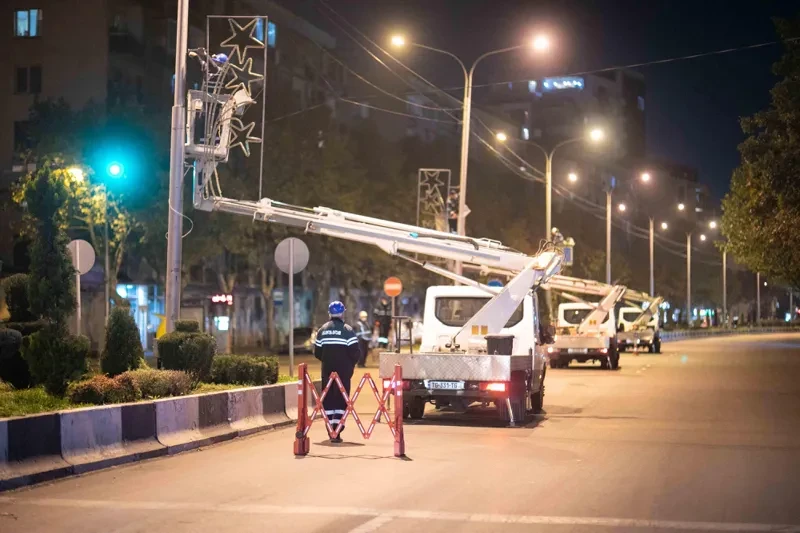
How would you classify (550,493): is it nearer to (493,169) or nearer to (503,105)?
(493,169)

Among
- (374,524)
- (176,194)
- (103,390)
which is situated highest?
(176,194)

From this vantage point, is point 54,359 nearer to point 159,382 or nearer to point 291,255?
point 159,382

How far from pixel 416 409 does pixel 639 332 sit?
1416 inches

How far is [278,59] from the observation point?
68.7m

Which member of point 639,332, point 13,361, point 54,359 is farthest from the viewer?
point 639,332

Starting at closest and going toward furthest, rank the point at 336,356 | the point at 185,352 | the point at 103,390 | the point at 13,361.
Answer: the point at 103,390 < the point at 336,356 < the point at 13,361 < the point at 185,352

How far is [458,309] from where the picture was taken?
19938mm

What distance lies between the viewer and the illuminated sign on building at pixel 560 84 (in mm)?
135250

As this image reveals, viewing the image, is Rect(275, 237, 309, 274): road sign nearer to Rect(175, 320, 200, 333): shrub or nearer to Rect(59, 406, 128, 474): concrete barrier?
Rect(175, 320, 200, 333): shrub

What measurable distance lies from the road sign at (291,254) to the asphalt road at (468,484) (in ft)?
13.5

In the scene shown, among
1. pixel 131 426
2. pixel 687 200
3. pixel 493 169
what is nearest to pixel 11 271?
pixel 131 426

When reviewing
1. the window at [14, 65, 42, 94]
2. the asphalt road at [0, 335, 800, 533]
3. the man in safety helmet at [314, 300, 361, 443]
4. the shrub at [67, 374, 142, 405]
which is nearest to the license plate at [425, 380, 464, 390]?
the asphalt road at [0, 335, 800, 533]

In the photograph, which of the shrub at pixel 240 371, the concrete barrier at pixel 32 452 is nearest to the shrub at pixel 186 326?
the shrub at pixel 240 371

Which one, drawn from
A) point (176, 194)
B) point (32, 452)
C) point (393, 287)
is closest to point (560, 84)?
point (393, 287)
